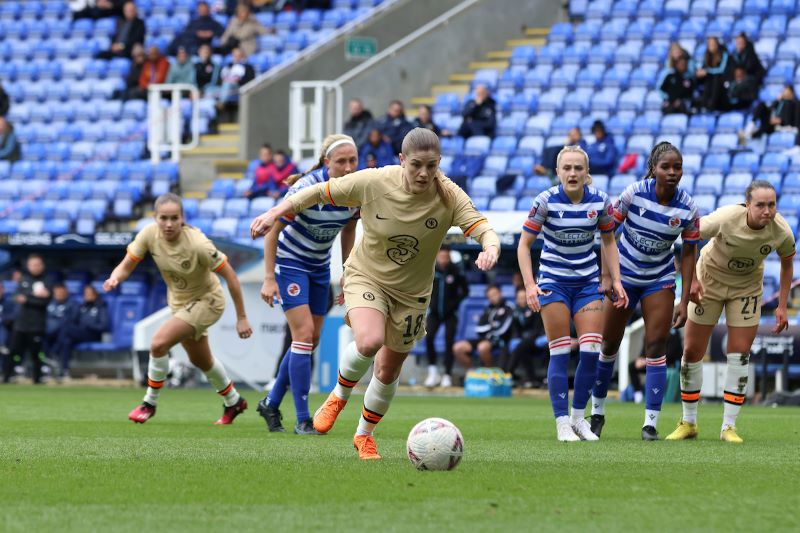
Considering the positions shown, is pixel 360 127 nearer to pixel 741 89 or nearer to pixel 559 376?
pixel 741 89

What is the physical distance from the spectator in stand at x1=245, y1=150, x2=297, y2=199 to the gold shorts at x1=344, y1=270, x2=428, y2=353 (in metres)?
15.9

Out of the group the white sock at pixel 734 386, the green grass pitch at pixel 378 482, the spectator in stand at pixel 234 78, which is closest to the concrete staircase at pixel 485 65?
the spectator in stand at pixel 234 78

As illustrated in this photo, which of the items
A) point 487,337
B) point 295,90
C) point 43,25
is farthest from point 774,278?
point 43,25

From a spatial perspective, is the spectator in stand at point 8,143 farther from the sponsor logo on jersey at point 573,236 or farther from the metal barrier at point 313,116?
the sponsor logo on jersey at point 573,236

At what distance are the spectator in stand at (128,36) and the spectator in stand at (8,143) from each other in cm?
312

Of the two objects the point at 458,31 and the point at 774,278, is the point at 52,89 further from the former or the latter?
the point at 774,278

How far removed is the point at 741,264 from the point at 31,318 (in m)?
14.6

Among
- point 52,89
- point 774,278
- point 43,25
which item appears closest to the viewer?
point 774,278

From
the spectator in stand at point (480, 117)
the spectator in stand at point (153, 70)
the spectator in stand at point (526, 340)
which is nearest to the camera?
the spectator in stand at point (526, 340)

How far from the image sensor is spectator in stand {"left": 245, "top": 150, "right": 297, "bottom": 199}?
81.6 ft

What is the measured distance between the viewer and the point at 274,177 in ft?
82.3

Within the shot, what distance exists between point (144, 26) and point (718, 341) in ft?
53.8

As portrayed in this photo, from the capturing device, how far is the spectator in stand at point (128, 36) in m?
31.0

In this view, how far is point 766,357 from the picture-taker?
61.4 feet
